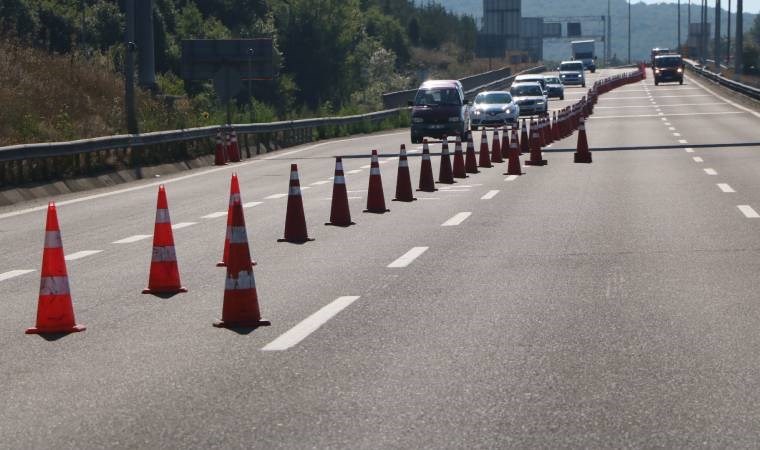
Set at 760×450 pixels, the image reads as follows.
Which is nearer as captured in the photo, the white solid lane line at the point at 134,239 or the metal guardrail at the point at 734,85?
the white solid lane line at the point at 134,239

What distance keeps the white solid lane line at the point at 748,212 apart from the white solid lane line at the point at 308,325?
25.2ft

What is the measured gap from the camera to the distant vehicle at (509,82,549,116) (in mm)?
61688

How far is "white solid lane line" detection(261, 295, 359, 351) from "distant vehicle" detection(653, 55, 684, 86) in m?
95.4

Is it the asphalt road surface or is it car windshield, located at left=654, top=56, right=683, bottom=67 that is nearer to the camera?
the asphalt road surface

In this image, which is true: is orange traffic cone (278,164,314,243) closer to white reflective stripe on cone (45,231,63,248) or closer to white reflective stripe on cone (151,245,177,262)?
white reflective stripe on cone (151,245,177,262)

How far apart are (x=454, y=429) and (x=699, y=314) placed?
12.4 feet

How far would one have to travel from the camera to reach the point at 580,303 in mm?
10281

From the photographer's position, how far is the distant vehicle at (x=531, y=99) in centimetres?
6169

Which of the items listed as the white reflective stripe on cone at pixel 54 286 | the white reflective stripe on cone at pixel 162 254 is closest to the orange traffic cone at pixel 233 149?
the white reflective stripe on cone at pixel 162 254

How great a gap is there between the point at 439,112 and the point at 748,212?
25234mm

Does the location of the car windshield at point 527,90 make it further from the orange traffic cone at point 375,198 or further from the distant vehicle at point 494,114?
the orange traffic cone at point 375,198

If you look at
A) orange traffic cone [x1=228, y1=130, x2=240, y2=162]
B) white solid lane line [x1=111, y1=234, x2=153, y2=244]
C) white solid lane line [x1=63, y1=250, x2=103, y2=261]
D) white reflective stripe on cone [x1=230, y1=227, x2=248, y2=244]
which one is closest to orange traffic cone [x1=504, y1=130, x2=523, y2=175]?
orange traffic cone [x1=228, y1=130, x2=240, y2=162]

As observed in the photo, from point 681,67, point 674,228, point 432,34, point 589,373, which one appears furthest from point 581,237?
point 432,34

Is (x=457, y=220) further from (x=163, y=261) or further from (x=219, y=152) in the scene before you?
(x=219, y=152)
